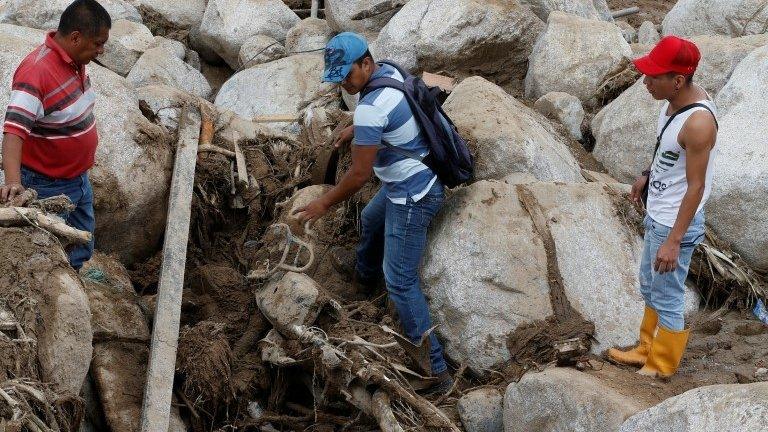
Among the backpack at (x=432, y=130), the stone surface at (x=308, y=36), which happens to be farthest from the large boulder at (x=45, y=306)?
the stone surface at (x=308, y=36)

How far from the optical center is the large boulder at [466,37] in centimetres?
896

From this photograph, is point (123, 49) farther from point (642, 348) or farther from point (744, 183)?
point (642, 348)

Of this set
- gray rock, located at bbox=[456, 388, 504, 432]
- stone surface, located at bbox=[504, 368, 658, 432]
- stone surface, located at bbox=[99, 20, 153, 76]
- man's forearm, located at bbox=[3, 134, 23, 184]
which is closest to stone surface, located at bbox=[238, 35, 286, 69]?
stone surface, located at bbox=[99, 20, 153, 76]

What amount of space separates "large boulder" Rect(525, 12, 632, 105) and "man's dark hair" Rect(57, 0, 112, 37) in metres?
4.66

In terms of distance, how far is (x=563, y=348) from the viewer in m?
5.53

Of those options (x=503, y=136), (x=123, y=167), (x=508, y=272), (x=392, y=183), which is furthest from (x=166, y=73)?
(x=508, y=272)

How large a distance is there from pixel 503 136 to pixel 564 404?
88.9 inches

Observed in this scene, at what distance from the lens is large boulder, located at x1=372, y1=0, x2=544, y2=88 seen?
29.4 ft

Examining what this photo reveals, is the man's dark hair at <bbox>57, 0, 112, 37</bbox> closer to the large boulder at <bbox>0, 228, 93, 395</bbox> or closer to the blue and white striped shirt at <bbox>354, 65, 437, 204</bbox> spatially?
the large boulder at <bbox>0, 228, 93, 395</bbox>

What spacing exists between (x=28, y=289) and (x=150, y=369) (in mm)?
893

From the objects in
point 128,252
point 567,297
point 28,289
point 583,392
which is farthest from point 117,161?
point 583,392

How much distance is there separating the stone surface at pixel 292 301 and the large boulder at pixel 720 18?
5763 mm

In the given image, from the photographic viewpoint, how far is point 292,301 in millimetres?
6023

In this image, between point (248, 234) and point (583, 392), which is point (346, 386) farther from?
point (248, 234)
